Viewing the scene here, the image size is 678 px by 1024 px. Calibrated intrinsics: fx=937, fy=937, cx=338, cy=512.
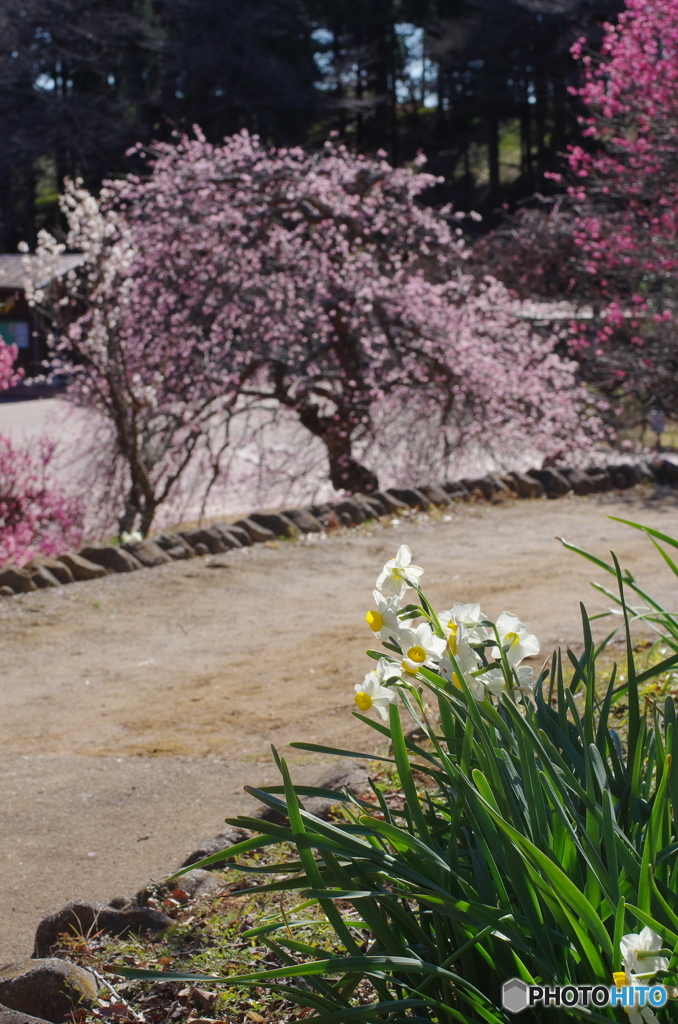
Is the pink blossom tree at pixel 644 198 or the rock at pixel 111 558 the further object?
the pink blossom tree at pixel 644 198

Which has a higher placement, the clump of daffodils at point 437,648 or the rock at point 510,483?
the clump of daffodils at point 437,648

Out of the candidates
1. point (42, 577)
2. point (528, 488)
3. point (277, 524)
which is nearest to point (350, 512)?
point (277, 524)

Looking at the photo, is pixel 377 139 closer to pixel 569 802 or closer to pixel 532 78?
pixel 532 78

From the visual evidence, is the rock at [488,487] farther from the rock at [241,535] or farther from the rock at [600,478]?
the rock at [241,535]

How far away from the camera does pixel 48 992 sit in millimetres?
1843

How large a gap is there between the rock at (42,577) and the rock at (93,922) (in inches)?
141

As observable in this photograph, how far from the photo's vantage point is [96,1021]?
180 centimetres

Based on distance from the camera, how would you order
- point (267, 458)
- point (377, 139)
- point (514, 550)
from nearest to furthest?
point (514, 550), point (267, 458), point (377, 139)

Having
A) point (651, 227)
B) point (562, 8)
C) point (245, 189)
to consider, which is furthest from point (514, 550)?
point (562, 8)

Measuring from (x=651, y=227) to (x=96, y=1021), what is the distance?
10.2 m

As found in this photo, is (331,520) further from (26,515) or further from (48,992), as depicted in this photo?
(48,992)

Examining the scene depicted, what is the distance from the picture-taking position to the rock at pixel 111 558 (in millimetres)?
5938

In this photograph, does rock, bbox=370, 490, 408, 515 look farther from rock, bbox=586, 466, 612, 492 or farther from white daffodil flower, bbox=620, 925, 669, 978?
white daffodil flower, bbox=620, 925, 669, 978

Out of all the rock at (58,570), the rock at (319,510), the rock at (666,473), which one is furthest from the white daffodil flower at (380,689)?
the rock at (666,473)
